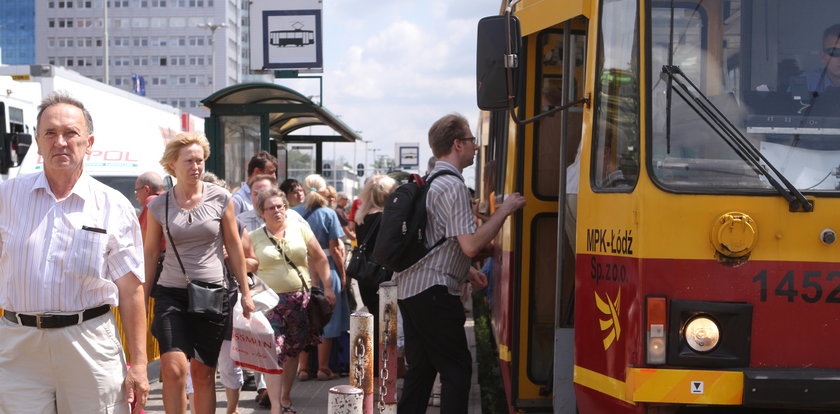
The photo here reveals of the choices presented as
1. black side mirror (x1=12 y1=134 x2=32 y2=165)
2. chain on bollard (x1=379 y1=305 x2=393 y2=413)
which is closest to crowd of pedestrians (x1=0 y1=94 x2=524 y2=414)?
chain on bollard (x1=379 y1=305 x2=393 y2=413)

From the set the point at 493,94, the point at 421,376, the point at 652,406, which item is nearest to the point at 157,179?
the point at 421,376

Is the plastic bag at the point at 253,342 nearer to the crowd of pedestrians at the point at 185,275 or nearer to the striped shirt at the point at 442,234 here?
the crowd of pedestrians at the point at 185,275

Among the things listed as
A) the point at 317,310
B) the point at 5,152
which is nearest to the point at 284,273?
the point at 317,310

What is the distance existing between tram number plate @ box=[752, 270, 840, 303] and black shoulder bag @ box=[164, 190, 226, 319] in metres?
3.20

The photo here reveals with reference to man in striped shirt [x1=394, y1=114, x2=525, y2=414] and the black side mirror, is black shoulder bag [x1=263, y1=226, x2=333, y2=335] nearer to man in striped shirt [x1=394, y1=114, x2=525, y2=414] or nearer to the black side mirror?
man in striped shirt [x1=394, y1=114, x2=525, y2=414]

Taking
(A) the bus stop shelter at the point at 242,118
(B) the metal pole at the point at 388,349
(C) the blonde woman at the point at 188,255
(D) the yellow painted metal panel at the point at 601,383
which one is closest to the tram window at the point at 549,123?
(B) the metal pole at the point at 388,349

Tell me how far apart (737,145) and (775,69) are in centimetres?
41

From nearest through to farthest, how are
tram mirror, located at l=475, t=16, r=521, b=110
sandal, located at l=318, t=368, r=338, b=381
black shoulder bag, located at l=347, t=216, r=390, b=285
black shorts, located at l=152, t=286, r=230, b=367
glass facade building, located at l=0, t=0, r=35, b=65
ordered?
tram mirror, located at l=475, t=16, r=521, b=110 < black shorts, located at l=152, t=286, r=230, b=367 < black shoulder bag, located at l=347, t=216, r=390, b=285 < sandal, located at l=318, t=368, r=338, b=381 < glass facade building, located at l=0, t=0, r=35, b=65

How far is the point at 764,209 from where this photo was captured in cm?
426

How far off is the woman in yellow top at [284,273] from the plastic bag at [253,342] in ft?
2.00

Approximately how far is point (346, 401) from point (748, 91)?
7.01 ft

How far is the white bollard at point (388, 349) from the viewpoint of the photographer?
17.3 ft

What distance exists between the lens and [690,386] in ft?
13.8

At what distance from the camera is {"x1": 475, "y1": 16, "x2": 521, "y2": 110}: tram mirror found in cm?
483
